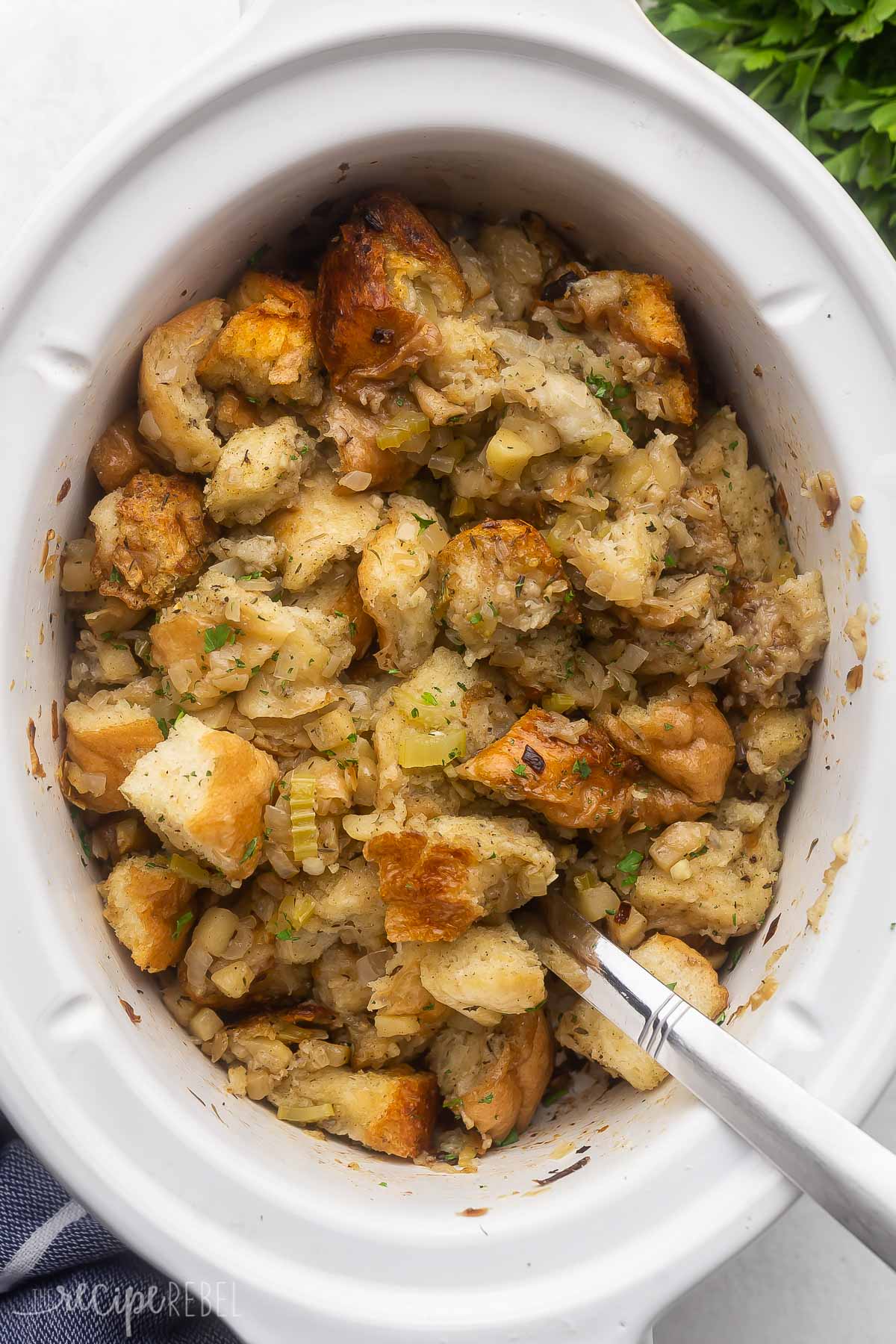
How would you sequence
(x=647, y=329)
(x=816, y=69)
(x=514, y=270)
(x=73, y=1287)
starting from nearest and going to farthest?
(x=647, y=329), (x=514, y=270), (x=73, y=1287), (x=816, y=69)

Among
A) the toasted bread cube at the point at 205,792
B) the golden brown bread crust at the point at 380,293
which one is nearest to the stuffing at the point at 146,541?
the toasted bread cube at the point at 205,792

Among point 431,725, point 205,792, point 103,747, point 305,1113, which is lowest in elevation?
point 305,1113

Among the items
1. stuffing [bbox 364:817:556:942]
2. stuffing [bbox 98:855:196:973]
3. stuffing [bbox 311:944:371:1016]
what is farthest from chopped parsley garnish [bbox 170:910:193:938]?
stuffing [bbox 364:817:556:942]

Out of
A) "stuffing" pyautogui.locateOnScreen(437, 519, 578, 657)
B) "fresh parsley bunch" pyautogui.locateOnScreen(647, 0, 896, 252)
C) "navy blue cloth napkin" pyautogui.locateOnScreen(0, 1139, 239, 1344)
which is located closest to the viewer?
"stuffing" pyautogui.locateOnScreen(437, 519, 578, 657)

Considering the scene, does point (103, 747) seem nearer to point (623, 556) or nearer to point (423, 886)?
point (423, 886)

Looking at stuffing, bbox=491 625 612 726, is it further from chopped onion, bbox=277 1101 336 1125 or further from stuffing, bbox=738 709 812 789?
chopped onion, bbox=277 1101 336 1125

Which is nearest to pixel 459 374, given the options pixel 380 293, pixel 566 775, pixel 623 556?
pixel 380 293

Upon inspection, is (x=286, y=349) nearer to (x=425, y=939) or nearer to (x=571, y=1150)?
(x=425, y=939)
